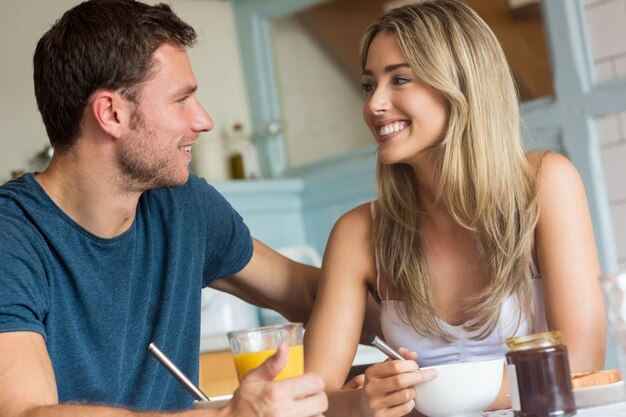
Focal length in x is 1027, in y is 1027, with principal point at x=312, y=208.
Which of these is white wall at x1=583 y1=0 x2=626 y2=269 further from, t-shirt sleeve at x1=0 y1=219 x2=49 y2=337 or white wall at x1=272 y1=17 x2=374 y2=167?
t-shirt sleeve at x1=0 y1=219 x2=49 y2=337

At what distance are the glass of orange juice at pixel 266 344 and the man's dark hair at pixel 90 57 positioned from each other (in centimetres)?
73

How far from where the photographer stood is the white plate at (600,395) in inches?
56.0

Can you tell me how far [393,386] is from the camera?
145cm

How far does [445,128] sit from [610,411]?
0.93 meters

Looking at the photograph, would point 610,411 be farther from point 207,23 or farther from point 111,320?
point 207,23

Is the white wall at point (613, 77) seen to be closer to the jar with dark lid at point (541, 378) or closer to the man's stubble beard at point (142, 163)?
the man's stubble beard at point (142, 163)

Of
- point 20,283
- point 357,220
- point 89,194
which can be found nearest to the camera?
point 20,283

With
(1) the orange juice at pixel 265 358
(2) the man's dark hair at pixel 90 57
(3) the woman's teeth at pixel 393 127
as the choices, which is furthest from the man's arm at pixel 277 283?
(1) the orange juice at pixel 265 358

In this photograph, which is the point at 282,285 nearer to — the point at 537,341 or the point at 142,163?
the point at 142,163

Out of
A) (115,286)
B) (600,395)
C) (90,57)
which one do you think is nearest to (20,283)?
(115,286)

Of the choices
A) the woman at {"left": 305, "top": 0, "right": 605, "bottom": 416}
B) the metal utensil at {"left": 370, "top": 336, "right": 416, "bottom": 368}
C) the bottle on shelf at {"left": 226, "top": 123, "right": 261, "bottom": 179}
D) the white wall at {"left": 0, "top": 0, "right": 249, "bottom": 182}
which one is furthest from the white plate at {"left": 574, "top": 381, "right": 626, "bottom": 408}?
the bottle on shelf at {"left": 226, "top": 123, "right": 261, "bottom": 179}

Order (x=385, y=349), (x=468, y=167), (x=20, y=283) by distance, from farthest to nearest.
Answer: (x=468, y=167) → (x=20, y=283) → (x=385, y=349)

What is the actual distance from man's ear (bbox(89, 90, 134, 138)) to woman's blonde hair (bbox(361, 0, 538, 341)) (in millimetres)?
606

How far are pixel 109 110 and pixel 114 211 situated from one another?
192 mm
